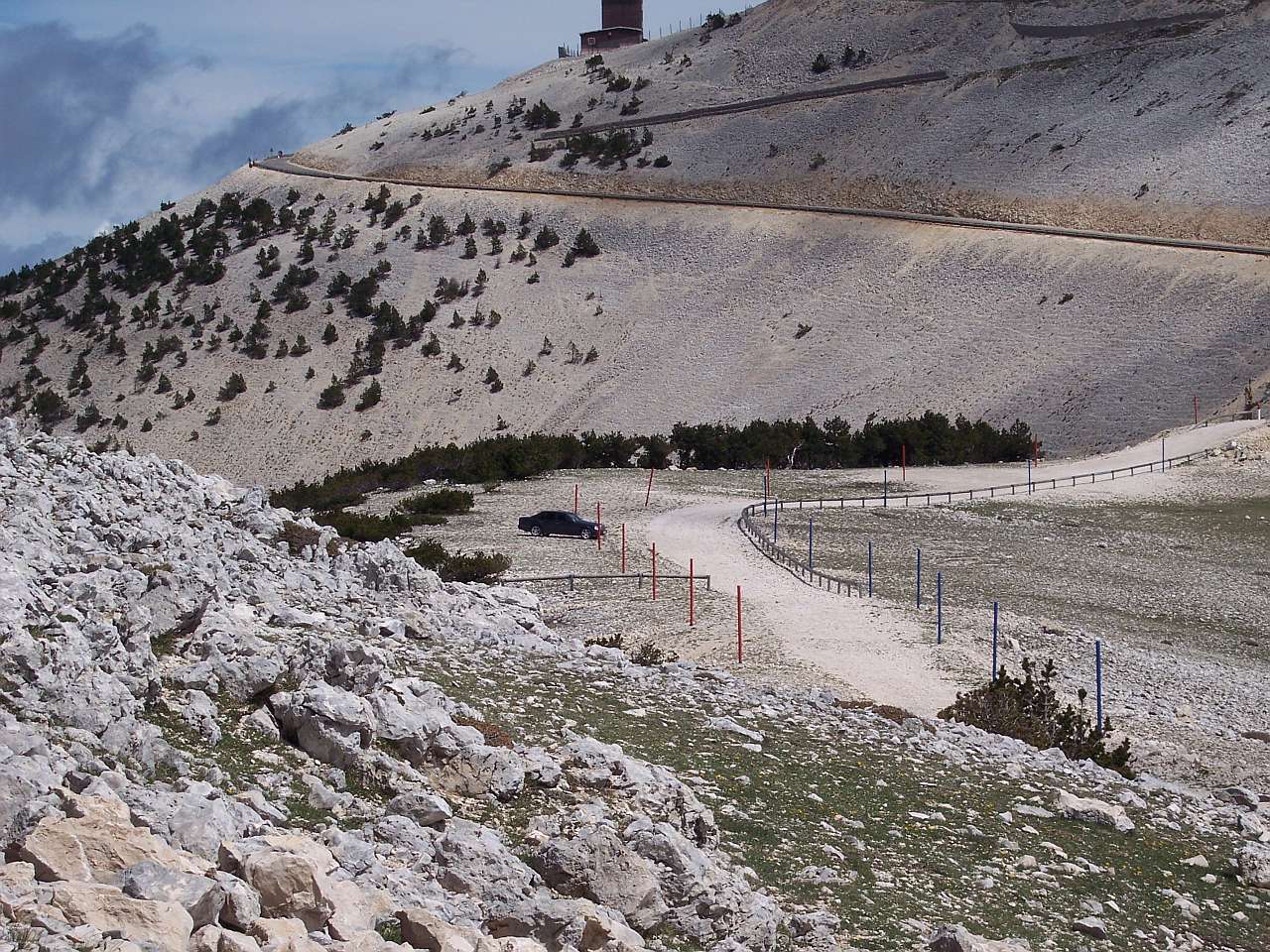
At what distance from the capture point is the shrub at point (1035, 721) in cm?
1639

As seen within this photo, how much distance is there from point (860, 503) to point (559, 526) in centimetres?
1049

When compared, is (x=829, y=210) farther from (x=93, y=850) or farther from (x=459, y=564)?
(x=93, y=850)

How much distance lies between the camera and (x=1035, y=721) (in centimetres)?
1673

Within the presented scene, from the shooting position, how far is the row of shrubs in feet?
160

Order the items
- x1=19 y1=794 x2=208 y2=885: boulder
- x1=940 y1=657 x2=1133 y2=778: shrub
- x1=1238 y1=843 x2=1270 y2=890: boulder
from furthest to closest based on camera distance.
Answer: x1=940 y1=657 x2=1133 y2=778: shrub, x1=1238 y1=843 x2=1270 y2=890: boulder, x1=19 y1=794 x2=208 y2=885: boulder

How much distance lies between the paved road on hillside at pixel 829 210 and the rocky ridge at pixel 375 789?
5510 cm

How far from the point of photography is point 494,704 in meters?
13.0

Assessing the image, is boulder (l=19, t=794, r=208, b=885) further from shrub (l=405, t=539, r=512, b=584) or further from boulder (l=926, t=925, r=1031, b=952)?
shrub (l=405, t=539, r=512, b=584)

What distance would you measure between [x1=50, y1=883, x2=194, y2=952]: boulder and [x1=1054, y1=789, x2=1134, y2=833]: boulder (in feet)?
29.3

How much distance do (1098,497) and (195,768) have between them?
35.5m

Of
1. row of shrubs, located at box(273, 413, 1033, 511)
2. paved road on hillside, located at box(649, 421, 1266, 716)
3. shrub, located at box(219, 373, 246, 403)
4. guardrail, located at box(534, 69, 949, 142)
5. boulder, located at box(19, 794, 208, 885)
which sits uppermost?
guardrail, located at box(534, 69, 949, 142)

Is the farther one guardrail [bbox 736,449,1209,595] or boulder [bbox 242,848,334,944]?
guardrail [bbox 736,449,1209,595]

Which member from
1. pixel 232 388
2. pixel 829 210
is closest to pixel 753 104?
pixel 829 210

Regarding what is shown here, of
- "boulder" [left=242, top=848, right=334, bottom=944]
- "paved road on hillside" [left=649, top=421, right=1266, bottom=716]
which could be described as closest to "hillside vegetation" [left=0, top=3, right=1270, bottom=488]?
"paved road on hillside" [left=649, top=421, right=1266, bottom=716]
